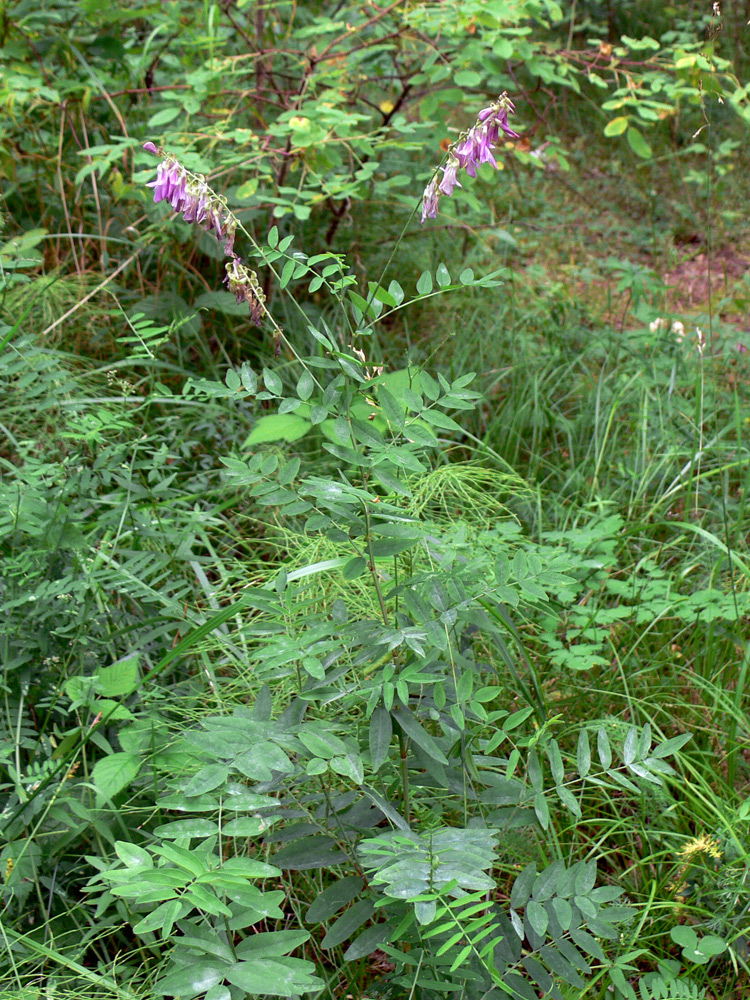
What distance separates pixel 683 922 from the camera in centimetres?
160

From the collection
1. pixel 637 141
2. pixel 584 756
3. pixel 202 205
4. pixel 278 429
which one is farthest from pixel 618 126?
pixel 584 756

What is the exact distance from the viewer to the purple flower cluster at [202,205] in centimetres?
123

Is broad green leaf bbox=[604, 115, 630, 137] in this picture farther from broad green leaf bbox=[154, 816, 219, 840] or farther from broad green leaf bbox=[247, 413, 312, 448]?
broad green leaf bbox=[154, 816, 219, 840]

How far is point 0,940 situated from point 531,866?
0.88 meters

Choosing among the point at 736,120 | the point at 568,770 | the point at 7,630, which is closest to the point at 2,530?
the point at 7,630

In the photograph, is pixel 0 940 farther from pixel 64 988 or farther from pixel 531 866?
pixel 531 866

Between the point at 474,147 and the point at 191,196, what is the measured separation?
1.37ft

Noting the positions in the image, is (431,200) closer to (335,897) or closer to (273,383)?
(273,383)

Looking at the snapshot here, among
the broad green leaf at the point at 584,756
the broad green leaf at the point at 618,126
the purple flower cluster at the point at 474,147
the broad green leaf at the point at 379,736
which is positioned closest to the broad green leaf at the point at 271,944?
the broad green leaf at the point at 379,736

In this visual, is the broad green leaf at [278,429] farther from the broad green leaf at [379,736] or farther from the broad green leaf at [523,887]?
the broad green leaf at [523,887]

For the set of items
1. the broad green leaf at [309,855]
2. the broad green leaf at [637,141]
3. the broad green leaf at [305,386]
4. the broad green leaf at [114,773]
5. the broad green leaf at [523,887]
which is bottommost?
the broad green leaf at [114,773]

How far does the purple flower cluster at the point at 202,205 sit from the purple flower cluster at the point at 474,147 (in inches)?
11.2

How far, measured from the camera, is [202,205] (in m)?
1.24

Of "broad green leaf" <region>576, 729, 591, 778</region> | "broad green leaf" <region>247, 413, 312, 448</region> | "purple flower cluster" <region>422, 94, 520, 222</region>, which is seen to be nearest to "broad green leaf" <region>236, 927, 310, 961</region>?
"broad green leaf" <region>576, 729, 591, 778</region>
